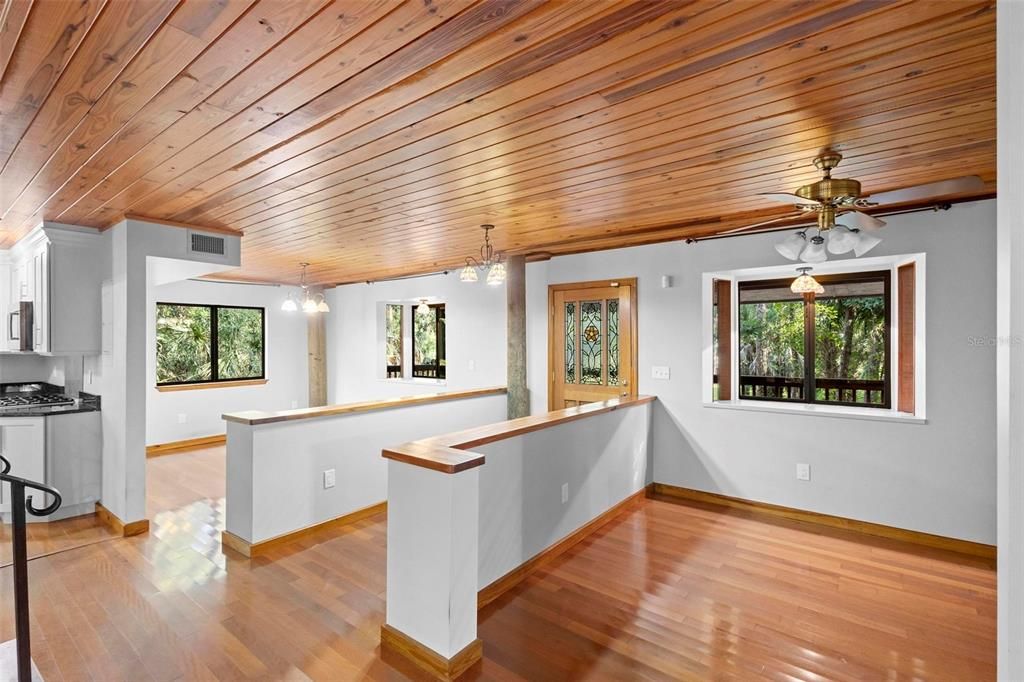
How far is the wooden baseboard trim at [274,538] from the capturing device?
3381 millimetres

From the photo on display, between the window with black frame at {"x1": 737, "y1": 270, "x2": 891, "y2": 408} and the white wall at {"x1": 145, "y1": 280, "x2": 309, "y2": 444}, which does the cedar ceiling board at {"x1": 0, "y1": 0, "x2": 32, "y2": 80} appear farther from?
the white wall at {"x1": 145, "y1": 280, "x2": 309, "y2": 444}

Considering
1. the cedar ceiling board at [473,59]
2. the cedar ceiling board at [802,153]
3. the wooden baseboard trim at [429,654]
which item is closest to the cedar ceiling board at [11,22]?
the cedar ceiling board at [473,59]

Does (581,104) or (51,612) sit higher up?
(581,104)

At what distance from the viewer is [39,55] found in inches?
63.7

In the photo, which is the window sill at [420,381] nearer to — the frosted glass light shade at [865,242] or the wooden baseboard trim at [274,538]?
the wooden baseboard trim at [274,538]

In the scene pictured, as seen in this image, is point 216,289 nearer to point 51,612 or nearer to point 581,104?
point 51,612

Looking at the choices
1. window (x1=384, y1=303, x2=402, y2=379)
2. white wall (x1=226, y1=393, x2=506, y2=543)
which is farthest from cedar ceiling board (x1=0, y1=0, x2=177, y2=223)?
window (x1=384, y1=303, x2=402, y2=379)

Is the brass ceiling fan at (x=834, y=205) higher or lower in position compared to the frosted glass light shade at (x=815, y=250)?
higher

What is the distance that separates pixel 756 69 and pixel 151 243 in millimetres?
4026

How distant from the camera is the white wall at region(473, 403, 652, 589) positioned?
2828 mm

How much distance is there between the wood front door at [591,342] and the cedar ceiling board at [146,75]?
3874 millimetres

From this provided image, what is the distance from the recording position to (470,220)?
153 inches

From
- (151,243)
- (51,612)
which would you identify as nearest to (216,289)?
(151,243)

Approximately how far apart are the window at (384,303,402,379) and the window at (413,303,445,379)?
0.79 feet
